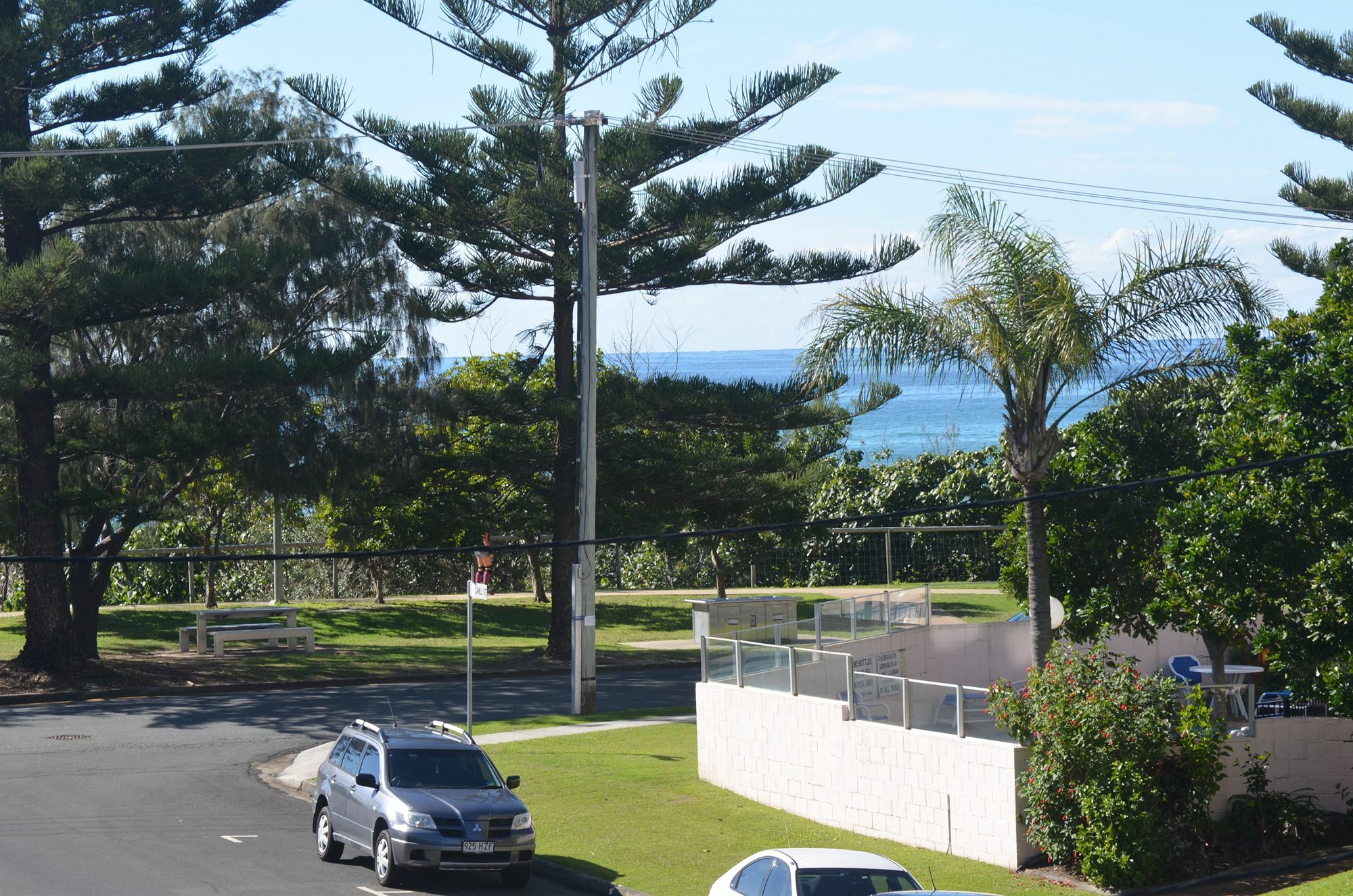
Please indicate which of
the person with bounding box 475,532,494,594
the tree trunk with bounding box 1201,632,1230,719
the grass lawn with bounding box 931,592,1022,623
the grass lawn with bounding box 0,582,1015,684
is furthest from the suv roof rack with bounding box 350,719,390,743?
the grass lawn with bounding box 931,592,1022,623

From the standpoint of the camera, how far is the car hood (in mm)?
13016

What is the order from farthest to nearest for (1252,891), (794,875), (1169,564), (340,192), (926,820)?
(340,192) → (1169,564) → (926,820) → (1252,891) → (794,875)

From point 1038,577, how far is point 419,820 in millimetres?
7614

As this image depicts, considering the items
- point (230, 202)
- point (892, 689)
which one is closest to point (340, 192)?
point (230, 202)

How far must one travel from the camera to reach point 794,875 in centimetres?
990

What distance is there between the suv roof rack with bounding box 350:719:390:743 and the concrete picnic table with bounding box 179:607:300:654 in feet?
54.7

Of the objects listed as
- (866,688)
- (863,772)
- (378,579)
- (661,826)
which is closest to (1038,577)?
(866,688)

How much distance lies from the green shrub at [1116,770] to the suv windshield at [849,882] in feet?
11.1

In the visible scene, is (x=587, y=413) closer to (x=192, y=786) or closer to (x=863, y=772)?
(x=192, y=786)

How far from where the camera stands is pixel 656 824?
51.1 feet

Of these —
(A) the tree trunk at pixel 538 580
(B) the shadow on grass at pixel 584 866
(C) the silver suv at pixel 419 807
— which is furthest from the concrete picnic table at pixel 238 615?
(B) the shadow on grass at pixel 584 866

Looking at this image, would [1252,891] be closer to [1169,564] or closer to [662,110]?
[1169,564]

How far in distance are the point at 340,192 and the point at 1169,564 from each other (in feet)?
67.0

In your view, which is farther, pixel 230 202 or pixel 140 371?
pixel 230 202
